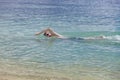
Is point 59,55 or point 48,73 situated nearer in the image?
point 48,73

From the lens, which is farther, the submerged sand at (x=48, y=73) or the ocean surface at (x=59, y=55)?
the ocean surface at (x=59, y=55)

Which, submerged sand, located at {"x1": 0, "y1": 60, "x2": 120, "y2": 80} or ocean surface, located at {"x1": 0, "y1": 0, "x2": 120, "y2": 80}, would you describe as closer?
submerged sand, located at {"x1": 0, "y1": 60, "x2": 120, "y2": 80}

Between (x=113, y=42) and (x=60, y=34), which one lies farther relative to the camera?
(x=60, y=34)

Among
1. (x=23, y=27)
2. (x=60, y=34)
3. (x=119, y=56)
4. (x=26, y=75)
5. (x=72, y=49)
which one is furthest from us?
(x=23, y=27)

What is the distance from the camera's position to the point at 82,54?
20.7m

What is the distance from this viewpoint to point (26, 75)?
15898 mm

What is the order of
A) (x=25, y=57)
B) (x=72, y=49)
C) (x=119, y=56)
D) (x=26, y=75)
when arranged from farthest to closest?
(x=72, y=49)
(x=119, y=56)
(x=25, y=57)
(x=26, y=75)

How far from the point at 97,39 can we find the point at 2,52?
25.5 ft

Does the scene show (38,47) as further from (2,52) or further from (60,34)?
(60,34)

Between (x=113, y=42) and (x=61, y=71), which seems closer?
(x=61, y=71)

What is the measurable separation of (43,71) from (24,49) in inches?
186

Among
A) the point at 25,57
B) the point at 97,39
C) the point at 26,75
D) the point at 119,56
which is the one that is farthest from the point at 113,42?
the point at 26,75

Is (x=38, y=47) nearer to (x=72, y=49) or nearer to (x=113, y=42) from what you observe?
(x=72, y=49)

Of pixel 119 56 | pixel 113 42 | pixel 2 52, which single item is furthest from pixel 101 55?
pixel 2 52
